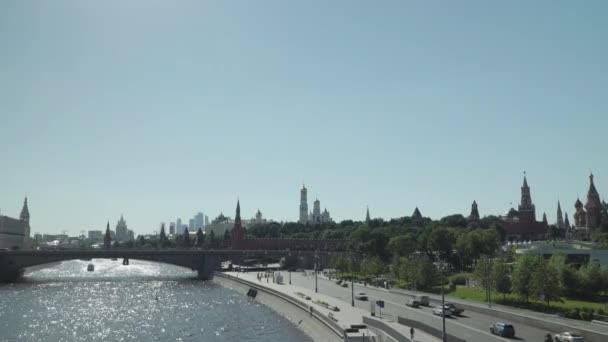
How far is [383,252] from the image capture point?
143125mm

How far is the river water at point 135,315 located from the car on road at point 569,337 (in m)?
23.4

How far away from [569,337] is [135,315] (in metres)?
52.5

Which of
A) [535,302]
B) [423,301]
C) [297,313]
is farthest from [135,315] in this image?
[535,302]

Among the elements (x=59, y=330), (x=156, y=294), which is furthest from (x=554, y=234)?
(x=59, y=330)

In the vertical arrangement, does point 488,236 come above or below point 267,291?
above

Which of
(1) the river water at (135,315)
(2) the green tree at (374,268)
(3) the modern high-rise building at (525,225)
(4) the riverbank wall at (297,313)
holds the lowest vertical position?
(1) the river water at (135,315)

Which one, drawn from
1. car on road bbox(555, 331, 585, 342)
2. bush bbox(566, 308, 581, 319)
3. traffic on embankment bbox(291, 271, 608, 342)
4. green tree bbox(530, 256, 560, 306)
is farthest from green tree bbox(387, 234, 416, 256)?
car on road bbox(555, 331, 585, 342)

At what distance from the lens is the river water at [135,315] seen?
5831 cm

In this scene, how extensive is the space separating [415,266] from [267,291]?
23.5m

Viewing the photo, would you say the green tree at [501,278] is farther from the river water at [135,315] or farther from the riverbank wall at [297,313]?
the river water at [135,315]

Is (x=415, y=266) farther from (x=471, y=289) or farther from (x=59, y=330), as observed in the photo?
(x=59, y=330)

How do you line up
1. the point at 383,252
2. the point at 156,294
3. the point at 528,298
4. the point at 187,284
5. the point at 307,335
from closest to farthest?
the point at 307,335 < the point at 528,298 < the point at 156,294 < the point at 187,284 < the point at 383,252

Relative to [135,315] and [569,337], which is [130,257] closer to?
[135,315]

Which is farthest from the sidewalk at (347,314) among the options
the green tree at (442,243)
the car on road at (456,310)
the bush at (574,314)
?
the green tree at (442,243)
